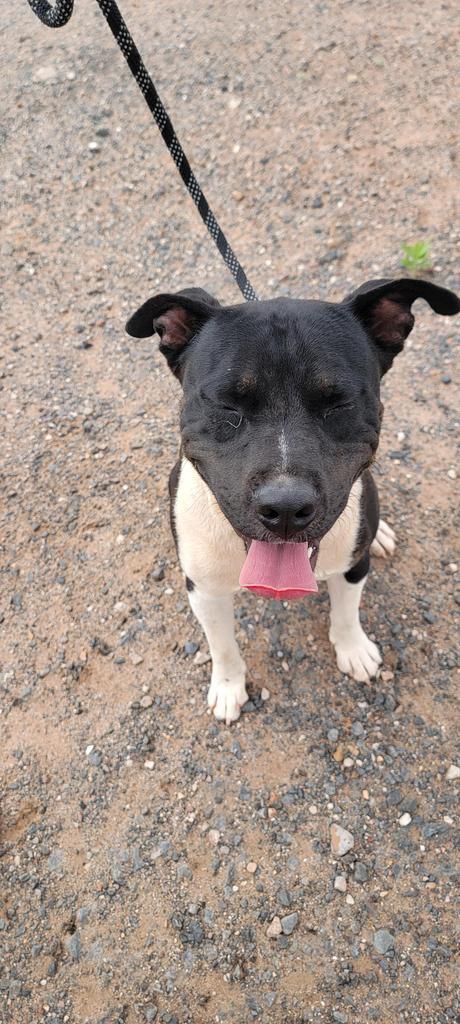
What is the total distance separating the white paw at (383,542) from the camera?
3.84 meters

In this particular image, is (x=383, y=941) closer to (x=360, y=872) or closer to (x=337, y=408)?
(x=360, y=872)

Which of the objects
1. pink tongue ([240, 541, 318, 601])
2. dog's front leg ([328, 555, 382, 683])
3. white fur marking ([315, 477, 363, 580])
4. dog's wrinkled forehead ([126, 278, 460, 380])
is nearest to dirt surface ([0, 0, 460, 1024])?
dog's front leg ([328, 555, 382, 683])

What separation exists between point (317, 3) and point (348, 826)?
730 centimetres

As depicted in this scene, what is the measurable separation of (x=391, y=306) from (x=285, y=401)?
25.2 inches

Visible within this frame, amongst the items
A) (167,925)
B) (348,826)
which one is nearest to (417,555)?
(348,826)

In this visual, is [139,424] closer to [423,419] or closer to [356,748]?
[423,419]

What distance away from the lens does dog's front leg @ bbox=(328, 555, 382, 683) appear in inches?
127

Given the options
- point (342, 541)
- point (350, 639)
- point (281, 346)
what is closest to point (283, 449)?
point (281, 346)

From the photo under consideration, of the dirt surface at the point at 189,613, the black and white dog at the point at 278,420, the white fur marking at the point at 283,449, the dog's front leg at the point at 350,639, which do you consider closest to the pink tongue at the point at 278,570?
the black and white dog at the point at 278,420

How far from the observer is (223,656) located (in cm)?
329

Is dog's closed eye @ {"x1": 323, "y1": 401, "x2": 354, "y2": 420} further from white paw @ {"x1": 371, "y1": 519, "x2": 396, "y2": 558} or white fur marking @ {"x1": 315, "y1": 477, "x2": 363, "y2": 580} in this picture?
white paw @ {"x1": 371, "y1": 519, "x2": 396, "y2": 558}

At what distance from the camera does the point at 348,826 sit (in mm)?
3104

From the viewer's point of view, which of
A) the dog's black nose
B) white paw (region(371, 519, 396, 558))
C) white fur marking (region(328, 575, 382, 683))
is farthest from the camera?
white paw (region(371, 519, 396, 558))

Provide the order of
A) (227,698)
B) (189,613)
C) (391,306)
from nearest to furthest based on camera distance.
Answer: (391,306), (227,698), (189,613)
